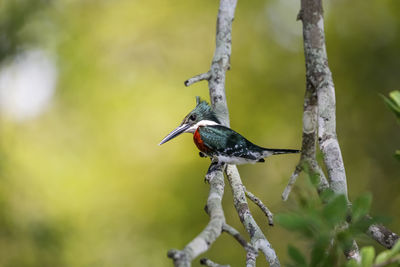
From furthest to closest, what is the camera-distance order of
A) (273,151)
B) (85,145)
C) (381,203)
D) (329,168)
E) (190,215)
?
(85,145) < (190,215) < (381,203) < (273,151) < (329,168)

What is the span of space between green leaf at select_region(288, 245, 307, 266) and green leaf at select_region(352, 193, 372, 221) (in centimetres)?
16

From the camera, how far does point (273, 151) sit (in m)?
3.85

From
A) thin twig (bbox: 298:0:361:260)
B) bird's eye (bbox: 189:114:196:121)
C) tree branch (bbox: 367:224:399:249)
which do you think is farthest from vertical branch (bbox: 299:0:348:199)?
bird's eye (bbox: 189:114:196:121)

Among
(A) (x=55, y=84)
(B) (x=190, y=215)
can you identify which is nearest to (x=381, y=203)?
(B) (x=190, y=215)

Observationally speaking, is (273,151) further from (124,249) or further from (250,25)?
(250,25)

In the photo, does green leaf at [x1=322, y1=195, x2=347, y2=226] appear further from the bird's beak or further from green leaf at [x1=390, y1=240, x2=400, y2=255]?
the bird's beak

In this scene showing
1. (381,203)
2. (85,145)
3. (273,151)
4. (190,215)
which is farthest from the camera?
(85,145)

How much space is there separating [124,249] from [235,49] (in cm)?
380

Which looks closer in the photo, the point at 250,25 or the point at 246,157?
the point at 246,157

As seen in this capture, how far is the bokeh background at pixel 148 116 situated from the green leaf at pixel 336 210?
216 inches

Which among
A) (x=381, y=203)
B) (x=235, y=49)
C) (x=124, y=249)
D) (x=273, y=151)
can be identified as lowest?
(x=381, y=203)

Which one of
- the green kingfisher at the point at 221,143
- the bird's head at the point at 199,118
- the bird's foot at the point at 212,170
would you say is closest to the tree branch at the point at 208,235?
the bird's foot at the point at 212,170

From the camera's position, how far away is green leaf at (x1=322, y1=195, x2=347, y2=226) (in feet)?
3.70

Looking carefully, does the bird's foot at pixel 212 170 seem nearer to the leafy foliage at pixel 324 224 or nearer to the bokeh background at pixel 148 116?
the leafy foliage at pixel 324 224
